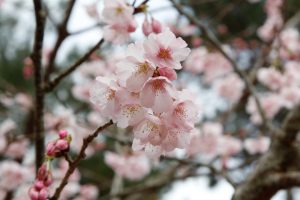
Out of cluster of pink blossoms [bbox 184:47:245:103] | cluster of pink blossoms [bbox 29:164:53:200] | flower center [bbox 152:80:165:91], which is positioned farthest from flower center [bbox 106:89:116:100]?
cluster of pink blossoms [bbox 184:47:245:103]

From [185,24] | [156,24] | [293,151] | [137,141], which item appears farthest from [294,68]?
[137,141]

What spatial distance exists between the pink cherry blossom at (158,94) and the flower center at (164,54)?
5 centimetres

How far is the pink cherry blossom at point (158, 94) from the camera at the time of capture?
0.87m

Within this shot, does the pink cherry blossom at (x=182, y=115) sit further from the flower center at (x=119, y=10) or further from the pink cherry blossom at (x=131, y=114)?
the flower center at (x=119, y=10)

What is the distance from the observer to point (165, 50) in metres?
0.91

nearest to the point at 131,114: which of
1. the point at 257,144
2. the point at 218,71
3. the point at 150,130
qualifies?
the point at 150,130

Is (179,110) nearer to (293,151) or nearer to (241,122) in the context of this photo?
(293,151)

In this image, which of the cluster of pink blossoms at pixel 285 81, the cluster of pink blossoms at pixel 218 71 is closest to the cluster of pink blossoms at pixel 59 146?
the cluster of pink blossoms at pixel 285 81

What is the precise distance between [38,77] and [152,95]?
821 millimetres

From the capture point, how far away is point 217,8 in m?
6.31

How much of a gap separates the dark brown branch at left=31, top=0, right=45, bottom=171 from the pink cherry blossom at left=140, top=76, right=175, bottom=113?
2.18 ft

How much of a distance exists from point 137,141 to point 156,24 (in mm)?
532

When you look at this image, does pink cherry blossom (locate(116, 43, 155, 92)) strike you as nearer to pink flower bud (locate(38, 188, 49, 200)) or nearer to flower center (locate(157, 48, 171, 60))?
flower center (locate(157, 48, 171, 60))

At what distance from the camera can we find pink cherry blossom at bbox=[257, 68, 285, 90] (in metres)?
3.63
